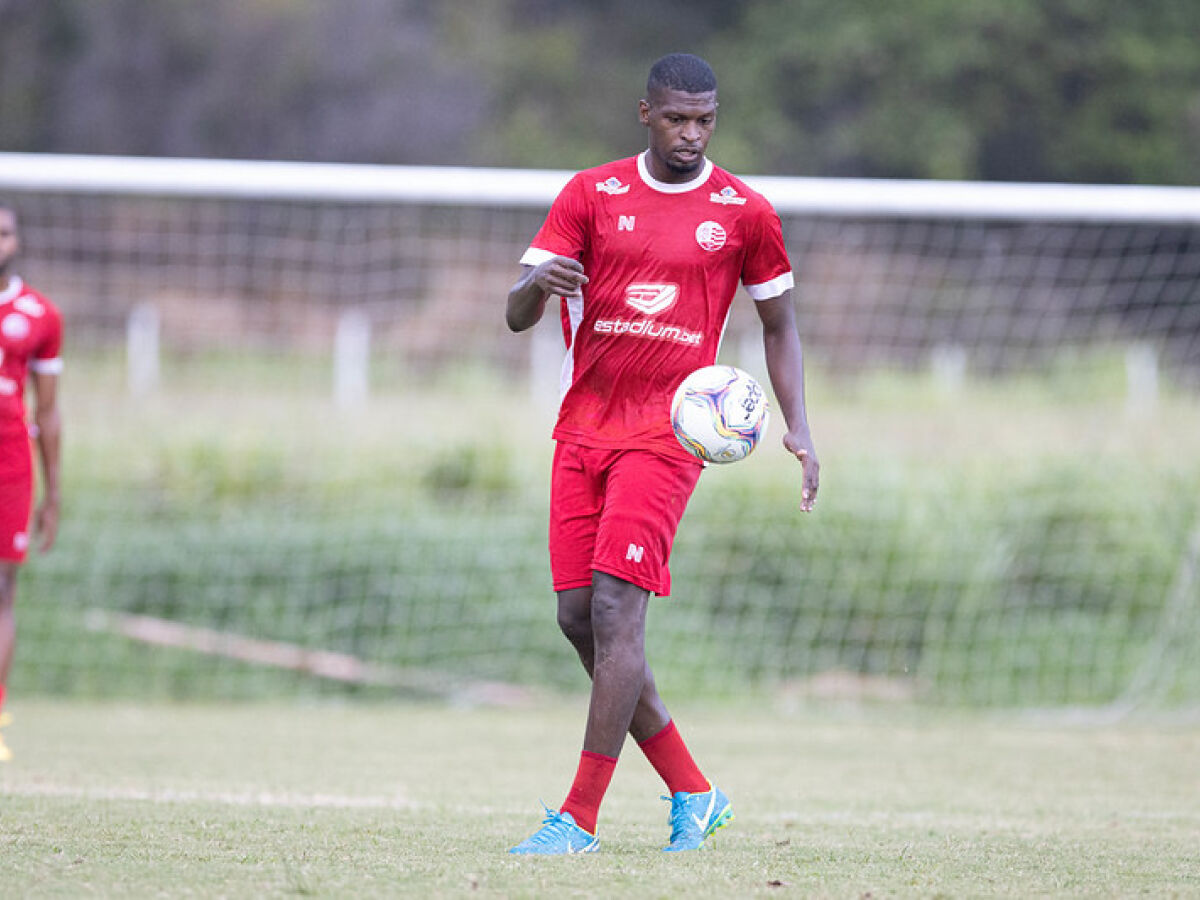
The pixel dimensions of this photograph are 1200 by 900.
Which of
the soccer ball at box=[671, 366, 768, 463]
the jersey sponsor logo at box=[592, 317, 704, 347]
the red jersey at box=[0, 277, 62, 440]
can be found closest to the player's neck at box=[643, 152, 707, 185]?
the jersey sponsor logo at box=[592, 317, 704, 347]

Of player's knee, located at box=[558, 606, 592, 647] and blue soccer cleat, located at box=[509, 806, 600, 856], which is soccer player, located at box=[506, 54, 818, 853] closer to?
player's knee, located at box=[558, 606, 592, 647]

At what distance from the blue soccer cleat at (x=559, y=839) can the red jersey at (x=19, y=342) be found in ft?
12.3

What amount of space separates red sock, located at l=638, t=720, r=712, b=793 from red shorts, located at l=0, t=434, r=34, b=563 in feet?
11.5

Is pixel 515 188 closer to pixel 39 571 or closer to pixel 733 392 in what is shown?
pixel 39 571

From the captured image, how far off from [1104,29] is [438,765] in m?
30.6

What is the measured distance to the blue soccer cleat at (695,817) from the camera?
16.0 feet

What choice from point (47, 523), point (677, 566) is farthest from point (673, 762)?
point (677, 566)

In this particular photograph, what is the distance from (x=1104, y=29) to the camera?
34375 mm

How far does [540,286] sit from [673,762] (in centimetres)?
145

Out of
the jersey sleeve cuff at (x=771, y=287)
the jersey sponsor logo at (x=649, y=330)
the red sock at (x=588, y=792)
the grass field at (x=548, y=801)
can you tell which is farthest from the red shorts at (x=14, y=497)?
the jersey sleeve cuff at (x=771, y=287)

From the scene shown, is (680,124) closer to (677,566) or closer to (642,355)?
(642,355)

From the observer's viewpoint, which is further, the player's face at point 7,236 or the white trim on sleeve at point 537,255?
the player's face at point 7,236

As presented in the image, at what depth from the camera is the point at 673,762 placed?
196 inches

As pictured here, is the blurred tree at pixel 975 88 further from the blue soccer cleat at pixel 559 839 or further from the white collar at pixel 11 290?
the blue soccer cleat at pixel 559 839
